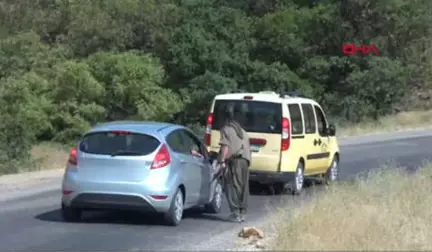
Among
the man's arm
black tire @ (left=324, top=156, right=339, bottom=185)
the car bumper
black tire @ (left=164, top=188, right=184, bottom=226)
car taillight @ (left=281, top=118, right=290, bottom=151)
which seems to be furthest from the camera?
black tire @ (left=324, top=156, right=339, bottom=185)

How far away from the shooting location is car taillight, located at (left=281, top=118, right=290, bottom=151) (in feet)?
63.2

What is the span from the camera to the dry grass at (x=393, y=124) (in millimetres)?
43188

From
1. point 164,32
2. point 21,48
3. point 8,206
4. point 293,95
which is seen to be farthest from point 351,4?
point 8,206

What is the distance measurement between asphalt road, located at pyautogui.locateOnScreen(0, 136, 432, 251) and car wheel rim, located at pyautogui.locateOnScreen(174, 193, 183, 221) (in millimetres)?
178

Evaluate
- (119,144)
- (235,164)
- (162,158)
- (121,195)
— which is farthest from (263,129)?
(121,195)

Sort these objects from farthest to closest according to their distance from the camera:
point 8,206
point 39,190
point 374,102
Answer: point 374,102 → point 39,190 → point 8,206

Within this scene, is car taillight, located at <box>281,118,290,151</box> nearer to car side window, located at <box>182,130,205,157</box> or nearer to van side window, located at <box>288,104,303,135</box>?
van side window, located at <box>288,104,303,135</box>

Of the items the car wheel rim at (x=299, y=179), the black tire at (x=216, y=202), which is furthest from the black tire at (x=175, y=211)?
the car wheel rim at (x=299, y=179)

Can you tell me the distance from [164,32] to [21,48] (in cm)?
840

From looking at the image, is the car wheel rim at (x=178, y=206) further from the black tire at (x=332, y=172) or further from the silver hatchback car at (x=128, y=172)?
the black tire at (x=332, y=172)

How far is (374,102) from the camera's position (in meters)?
53.0

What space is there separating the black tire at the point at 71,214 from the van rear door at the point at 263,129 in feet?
15.8

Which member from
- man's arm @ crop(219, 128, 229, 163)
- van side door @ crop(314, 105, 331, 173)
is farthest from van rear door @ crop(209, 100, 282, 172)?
man's arm @ crop(219, 128, 229, 163)

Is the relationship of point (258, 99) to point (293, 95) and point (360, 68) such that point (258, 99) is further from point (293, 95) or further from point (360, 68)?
point (360, 68)
